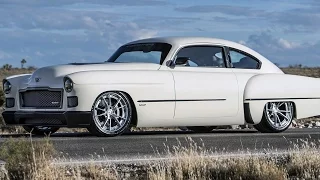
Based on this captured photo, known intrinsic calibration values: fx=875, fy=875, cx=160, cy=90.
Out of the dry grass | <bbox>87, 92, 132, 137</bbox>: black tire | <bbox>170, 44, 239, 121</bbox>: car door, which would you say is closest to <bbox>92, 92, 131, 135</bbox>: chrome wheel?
<bbox>87, 92, 132, 137</bbox>: black tire

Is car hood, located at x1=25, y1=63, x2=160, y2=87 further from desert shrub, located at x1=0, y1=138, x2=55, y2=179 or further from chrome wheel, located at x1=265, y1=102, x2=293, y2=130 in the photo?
desert shrub, located at x1=0, y1=138, x2=55, y2=179

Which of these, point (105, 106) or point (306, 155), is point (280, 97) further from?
point (306, 155)

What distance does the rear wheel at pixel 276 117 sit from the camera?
14.4 meters

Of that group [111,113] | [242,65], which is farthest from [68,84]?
[242,65]

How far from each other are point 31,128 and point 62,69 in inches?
62.8

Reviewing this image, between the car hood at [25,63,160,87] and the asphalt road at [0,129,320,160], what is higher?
the car hood at [25,63,160,87]

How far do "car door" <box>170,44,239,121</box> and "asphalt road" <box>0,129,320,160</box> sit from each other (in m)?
0.40

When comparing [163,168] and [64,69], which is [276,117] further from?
[163,168]

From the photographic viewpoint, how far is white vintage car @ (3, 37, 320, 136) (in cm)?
1267

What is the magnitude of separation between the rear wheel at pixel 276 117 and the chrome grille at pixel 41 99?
11.8ft

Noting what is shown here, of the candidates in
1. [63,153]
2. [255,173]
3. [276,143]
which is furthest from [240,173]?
[276,143]

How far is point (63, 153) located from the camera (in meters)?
10.7

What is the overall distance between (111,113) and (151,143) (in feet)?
3.16

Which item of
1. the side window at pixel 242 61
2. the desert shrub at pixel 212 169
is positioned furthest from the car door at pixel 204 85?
the desert shrub at pixel 212 169
